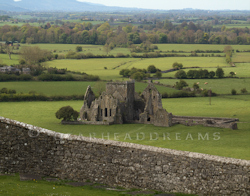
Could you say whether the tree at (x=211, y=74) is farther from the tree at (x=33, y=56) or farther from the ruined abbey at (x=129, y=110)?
the ruined abbey at (x=129, y=110)

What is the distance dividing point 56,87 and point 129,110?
37.0 metres

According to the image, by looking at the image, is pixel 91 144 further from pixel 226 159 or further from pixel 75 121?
pixel 75 121

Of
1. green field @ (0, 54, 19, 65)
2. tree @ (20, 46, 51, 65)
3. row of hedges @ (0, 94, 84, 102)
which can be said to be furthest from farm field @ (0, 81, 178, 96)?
tree @ (20, 46, 51, 65)

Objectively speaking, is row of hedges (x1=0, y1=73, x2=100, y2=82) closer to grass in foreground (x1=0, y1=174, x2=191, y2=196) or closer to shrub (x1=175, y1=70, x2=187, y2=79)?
shrub (x1=175, y1=70, x2=187, y2=79)

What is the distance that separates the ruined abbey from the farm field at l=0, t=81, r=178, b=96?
25.2 m

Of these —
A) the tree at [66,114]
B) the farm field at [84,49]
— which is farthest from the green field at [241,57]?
the tree at [66,114]

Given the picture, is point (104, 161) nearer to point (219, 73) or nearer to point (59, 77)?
point (59, 77)

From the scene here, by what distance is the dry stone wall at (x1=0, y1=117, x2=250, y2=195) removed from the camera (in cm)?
1415

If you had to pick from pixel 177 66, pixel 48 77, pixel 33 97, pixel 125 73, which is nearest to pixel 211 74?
pixel 177 66

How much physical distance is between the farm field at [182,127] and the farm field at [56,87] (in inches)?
311

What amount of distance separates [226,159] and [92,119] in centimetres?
5081

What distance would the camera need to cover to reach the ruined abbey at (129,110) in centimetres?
6056

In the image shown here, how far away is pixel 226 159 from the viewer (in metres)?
13.8

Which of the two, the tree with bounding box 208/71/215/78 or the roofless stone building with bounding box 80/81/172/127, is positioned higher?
the roofless stone building with bounding box 80/81/172/127
